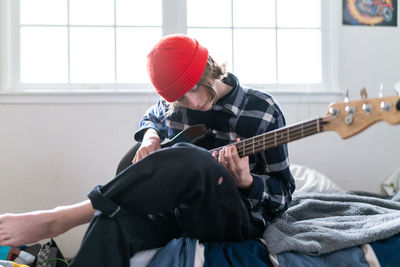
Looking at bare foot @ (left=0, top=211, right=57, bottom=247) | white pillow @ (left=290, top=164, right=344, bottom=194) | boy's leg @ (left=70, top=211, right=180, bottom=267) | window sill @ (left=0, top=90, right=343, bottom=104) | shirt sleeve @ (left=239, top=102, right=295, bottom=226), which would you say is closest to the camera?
boy's leg @ (left=70, top=211, right=180, bottom=267)

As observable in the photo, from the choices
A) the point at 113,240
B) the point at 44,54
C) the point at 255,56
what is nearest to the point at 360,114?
the point at 113,240

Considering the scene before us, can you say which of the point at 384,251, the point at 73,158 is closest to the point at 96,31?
the point at 73,158

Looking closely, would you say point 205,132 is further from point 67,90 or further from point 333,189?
point 67,90

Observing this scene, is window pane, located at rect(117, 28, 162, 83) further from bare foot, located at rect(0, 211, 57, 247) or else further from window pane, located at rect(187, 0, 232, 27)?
bare foot, located at rect(0, 211, 57, 247)

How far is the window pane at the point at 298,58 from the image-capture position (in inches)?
104

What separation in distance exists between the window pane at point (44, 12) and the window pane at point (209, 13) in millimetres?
715

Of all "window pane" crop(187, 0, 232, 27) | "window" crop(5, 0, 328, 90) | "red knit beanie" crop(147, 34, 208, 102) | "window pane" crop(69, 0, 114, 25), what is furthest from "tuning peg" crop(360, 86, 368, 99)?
"window pane" crop(69, 0, 114, 25)

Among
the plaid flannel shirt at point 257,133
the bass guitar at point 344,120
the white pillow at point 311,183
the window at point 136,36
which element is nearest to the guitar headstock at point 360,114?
the bass guitar at point 344,120

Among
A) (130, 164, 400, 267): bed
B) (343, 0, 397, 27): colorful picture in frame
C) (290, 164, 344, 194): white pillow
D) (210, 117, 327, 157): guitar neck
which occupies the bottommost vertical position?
(130, 164, 400, 267): bed

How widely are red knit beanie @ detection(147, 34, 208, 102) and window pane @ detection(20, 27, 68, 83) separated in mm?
1354

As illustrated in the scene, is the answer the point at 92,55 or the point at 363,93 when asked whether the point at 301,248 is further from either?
the point at 92,55

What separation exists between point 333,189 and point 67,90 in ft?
4.94

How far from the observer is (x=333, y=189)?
6.79 feet

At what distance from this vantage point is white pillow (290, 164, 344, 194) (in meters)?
2.04
